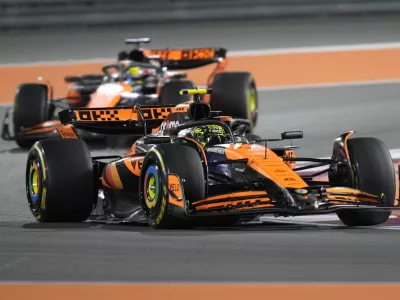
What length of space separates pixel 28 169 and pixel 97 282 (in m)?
4.16

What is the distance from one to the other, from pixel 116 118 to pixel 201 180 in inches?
108

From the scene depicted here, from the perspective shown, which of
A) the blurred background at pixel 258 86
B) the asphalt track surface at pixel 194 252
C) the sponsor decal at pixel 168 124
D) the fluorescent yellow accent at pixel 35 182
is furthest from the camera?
the fluorescent yellow accent at pixel 35 182

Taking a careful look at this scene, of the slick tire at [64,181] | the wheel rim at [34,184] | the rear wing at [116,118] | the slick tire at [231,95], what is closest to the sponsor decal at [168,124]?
the rear wing at [116,118]

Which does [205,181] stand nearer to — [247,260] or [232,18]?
[247,260]

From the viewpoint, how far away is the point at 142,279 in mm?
9438

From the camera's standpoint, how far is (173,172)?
37.9 ft

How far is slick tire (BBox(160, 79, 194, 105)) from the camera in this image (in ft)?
61.6

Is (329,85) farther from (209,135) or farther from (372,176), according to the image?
(372,176)

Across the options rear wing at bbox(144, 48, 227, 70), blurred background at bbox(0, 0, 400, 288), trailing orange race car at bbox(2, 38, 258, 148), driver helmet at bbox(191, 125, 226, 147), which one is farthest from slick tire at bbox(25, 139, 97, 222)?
rear wing at bbox(144, 48, 227, 70)

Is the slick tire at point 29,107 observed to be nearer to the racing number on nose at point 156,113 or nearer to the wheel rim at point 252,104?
the wheel rim at point 252,104

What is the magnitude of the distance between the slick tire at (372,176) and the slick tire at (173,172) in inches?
55.3

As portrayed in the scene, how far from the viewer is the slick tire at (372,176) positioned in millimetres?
12109

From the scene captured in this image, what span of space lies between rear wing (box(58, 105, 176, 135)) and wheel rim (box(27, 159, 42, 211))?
92 cm

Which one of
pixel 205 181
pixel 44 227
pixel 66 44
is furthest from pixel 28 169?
pixel 66 44
